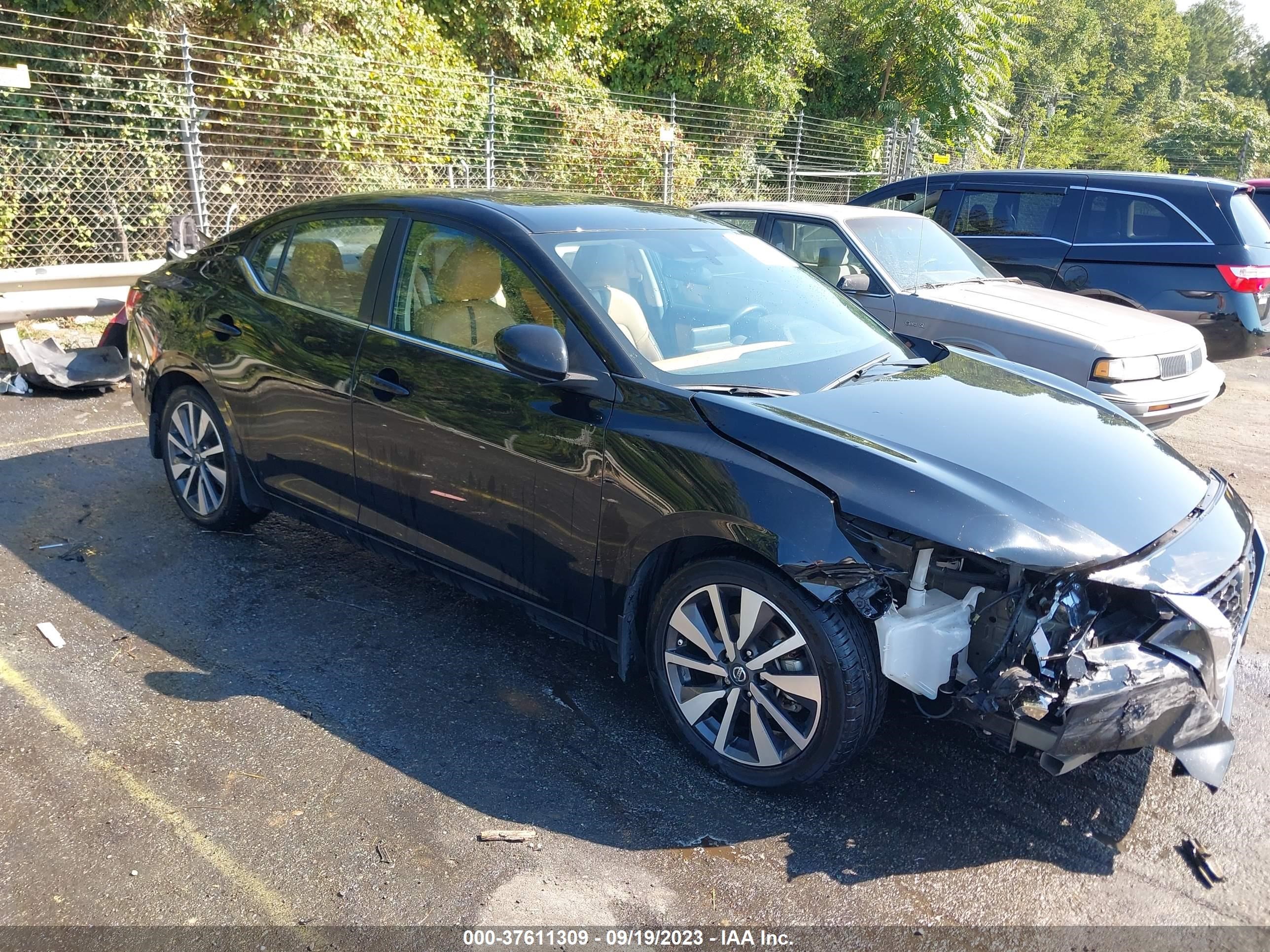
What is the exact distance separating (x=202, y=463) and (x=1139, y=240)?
768 cm

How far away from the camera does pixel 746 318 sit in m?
3.83

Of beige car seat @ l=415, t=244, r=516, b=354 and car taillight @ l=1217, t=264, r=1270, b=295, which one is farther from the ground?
beige car seat @ l=415, t=244, r=516, b=354

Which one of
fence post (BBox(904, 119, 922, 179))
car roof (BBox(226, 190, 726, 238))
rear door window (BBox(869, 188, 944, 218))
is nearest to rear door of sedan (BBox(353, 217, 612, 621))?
car roof (BBox(226, 190, 726, 238))

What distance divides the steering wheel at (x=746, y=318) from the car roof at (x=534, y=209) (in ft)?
1.85

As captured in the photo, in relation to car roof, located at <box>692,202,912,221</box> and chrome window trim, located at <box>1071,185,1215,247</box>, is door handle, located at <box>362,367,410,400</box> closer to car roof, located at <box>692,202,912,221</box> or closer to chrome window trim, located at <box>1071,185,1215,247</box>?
car roof, located at <box>692,202,912,221</box>

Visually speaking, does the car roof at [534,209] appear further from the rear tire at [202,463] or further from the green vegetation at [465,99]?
the green vegetation at [465,99]

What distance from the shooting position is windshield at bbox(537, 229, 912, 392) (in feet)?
11.4

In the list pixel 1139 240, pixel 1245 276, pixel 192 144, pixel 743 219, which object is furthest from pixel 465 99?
pixel 1245 276

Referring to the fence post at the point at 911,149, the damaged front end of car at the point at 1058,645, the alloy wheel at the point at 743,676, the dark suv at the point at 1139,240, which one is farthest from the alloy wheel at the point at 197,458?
the fence post at the point at 911,149

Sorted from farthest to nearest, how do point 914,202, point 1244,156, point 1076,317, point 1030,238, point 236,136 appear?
point 1244,156
point 236,136
point 914,202
point 1030,238
point 1076,317

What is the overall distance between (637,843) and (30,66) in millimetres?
10886

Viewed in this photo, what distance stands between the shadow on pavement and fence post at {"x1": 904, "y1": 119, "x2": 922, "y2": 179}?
14.9m

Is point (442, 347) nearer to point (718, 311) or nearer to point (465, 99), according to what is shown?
point (718, 311)

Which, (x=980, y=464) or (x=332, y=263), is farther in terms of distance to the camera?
(x=332, y=263)
